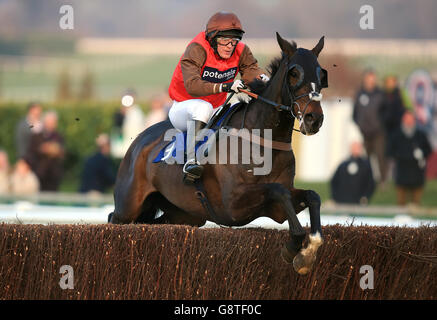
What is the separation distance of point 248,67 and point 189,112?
23.7 inches

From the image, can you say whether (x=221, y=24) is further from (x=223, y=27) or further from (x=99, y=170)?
(x=99, y=170)

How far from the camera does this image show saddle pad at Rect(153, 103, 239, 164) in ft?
20.6

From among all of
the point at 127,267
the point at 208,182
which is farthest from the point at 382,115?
the point at 127,267

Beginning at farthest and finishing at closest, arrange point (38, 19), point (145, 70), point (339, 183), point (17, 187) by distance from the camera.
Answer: point (38, 19), point (145, 70), point (17, 187), point (339, 183)

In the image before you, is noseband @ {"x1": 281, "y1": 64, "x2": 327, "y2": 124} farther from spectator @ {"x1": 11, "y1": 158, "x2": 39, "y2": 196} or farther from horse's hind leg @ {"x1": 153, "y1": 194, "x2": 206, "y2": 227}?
spectator @ {"x1": 11, "y1": 158, "x2": 39, "y2": 196}

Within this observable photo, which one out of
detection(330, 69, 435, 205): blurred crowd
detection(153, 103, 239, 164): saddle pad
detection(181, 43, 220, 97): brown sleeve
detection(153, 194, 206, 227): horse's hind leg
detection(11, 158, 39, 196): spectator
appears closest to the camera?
detection(181, 43, 220, 97): brown sleeve

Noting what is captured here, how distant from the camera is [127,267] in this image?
5590mm

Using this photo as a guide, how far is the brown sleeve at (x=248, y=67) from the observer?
648 cm

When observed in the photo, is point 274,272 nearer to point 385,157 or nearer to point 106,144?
point 106,144

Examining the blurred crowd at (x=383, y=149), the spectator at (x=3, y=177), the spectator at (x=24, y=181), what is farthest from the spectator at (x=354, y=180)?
the spectator at (x=3, y=177)

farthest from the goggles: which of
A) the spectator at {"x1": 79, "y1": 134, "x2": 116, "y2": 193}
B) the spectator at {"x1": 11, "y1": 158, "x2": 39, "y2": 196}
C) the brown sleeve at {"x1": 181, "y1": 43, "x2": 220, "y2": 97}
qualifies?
the spectator at {"x1": 11, "y1": 158, "x2": 39, "y2": 196}

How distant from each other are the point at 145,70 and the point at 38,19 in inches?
182

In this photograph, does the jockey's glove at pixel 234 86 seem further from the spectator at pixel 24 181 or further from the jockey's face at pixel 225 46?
the spectator at pixel 24 181

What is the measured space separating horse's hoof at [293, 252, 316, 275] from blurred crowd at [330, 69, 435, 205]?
7169 millimetres
